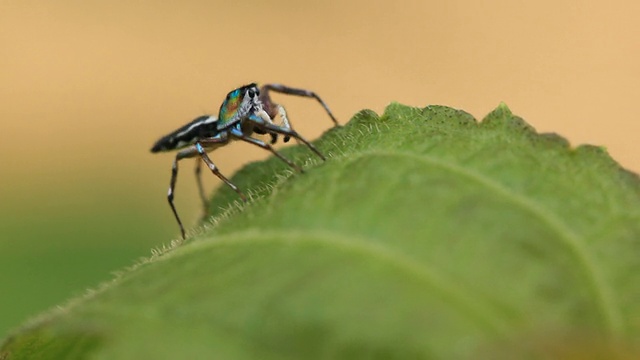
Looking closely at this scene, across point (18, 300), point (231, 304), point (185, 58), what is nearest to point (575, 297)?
point (231, 304)

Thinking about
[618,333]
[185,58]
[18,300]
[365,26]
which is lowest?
[18,300]

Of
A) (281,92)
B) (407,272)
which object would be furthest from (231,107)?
(407,272)

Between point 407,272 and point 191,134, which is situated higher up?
point 191,134

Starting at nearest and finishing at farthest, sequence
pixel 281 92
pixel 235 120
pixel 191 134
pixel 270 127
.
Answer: pixel 270 127
pixel 281 92
pixel 235 120
pixel 191 134

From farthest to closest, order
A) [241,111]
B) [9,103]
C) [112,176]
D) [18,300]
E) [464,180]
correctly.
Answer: [9,103], [112,176], [18,300], [241,111], [464,180]

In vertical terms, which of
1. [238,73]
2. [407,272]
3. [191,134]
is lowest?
[407,272]

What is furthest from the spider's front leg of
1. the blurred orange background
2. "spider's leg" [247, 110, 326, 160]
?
the blurred orange background

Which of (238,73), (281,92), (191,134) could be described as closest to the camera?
(281,92)

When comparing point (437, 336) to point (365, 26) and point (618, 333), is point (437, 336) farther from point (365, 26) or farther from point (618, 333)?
point (365, 26)

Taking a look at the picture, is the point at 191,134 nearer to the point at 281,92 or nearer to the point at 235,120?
the point at 235,120
